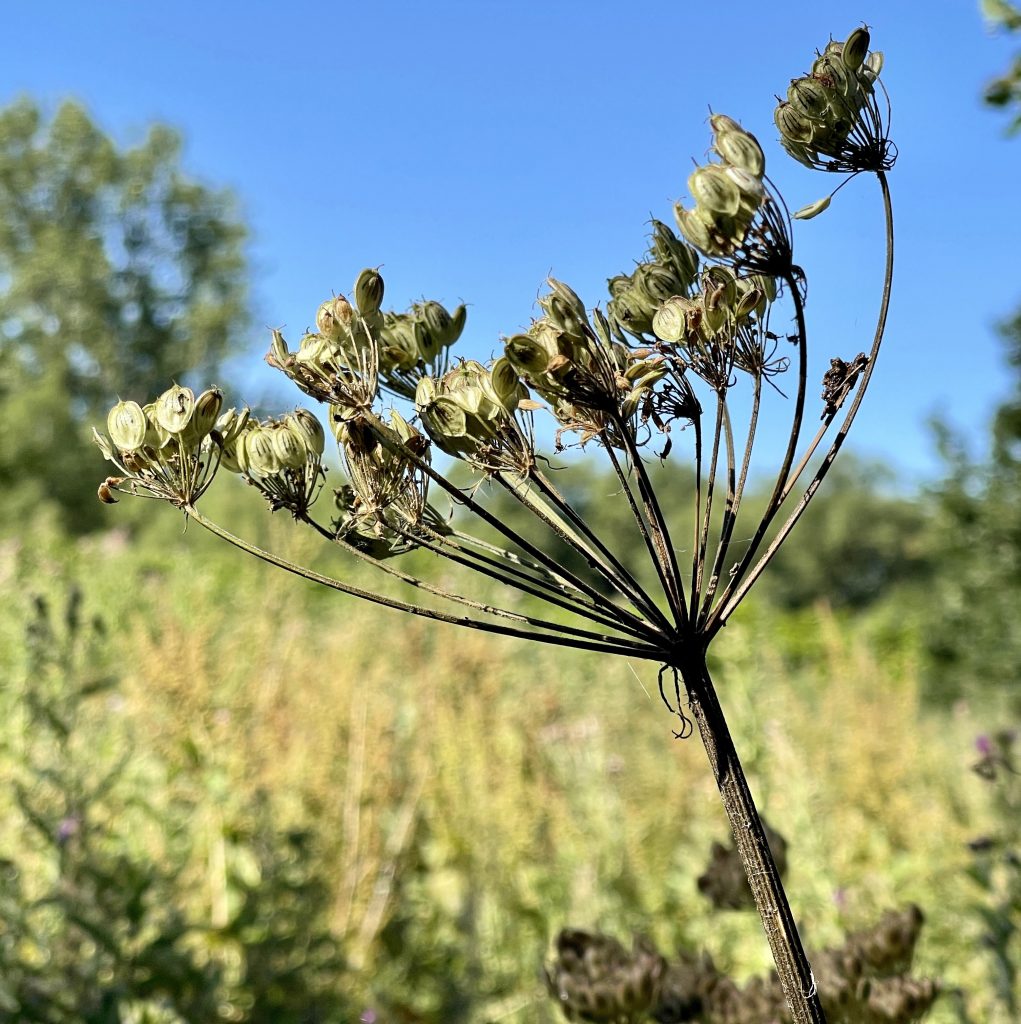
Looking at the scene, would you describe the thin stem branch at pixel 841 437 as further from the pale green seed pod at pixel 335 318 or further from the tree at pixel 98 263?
the tree at pixel 98 263

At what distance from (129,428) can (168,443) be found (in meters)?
0.04

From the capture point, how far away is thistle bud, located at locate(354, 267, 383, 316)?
3.17 feet

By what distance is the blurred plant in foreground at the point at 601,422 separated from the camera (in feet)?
2.93

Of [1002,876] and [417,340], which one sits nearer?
[417,340]

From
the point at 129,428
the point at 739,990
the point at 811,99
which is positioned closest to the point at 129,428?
the point at 129,428

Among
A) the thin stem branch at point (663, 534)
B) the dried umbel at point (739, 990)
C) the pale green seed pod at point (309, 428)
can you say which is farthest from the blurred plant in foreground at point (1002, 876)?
the pale green seed pod at point (309, 428)

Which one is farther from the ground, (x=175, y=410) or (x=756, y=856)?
(x=175, y=410)

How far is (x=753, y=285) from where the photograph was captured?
0.94 meters

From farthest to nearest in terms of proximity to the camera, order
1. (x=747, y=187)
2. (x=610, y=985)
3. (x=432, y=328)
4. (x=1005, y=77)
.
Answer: (x=1005, y=77), (x=610, y=985), (x=432, y=328), (x=747, y=187)

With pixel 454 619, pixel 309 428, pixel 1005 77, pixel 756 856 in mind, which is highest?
pixel 1005 77

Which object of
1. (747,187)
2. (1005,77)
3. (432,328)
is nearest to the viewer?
(747,187)

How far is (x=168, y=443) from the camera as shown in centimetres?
98

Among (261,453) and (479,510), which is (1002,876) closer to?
(479,510)

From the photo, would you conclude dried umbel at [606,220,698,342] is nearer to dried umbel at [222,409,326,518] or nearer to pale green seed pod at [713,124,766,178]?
pale green seed pod at [713,124,766,178]
